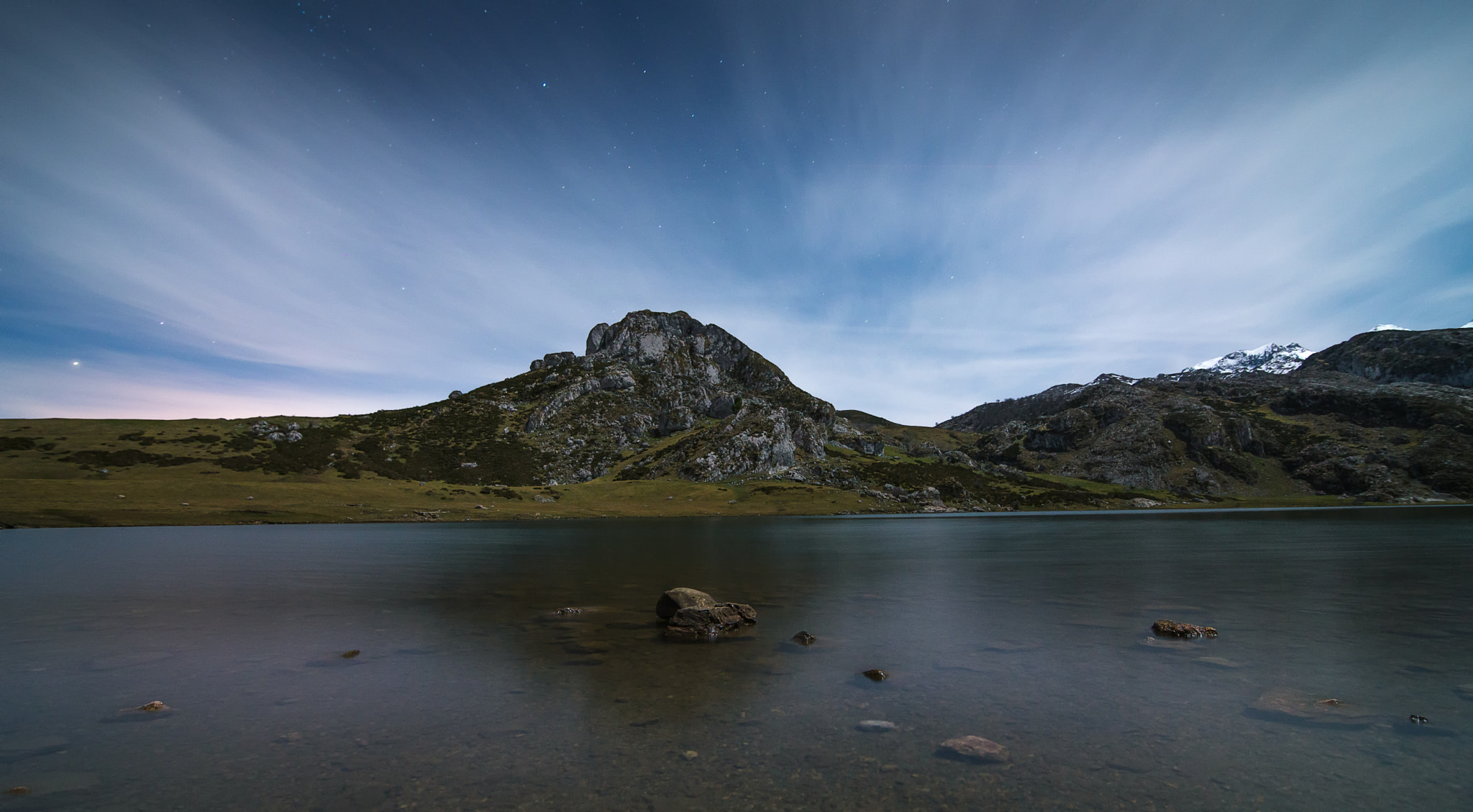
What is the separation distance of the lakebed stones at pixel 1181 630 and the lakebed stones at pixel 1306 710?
8.29 m

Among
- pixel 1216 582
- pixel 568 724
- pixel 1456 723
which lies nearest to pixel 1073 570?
pixel 1216 582

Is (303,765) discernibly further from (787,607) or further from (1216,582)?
(1216,582)

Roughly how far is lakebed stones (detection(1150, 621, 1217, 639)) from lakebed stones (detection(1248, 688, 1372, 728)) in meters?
8.29

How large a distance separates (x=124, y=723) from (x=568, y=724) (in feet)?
40.2

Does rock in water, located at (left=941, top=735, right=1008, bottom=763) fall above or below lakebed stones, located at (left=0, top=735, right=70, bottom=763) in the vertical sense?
above

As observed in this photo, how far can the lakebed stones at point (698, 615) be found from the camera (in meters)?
28.2

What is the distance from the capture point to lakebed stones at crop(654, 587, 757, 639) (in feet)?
92.5

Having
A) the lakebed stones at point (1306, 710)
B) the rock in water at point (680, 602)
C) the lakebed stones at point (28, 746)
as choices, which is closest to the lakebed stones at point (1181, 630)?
the lakebed stones at point (1306, 710)

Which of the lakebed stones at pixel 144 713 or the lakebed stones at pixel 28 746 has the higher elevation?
the lakebed stones at pixel 28 746

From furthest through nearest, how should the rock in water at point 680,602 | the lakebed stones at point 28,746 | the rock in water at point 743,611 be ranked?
the rock in water at point 743,611 → the rock in water at point 680,602 → the lakebed stones at point 28,746

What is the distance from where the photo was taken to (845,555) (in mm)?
67688

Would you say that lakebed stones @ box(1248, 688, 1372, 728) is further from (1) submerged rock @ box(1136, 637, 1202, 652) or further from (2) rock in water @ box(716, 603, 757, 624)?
(2) rock in water @ box(716, 603, 757, 624)

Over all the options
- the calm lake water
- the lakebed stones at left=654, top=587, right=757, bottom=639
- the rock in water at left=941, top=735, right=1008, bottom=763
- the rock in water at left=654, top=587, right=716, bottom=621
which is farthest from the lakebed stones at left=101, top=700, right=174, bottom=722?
the rock in water at left=941, top=735, right=1008, bottom=763

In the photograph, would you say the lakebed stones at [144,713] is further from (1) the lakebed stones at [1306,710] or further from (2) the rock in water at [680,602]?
(1) the lakebed stones at [1306,710]
